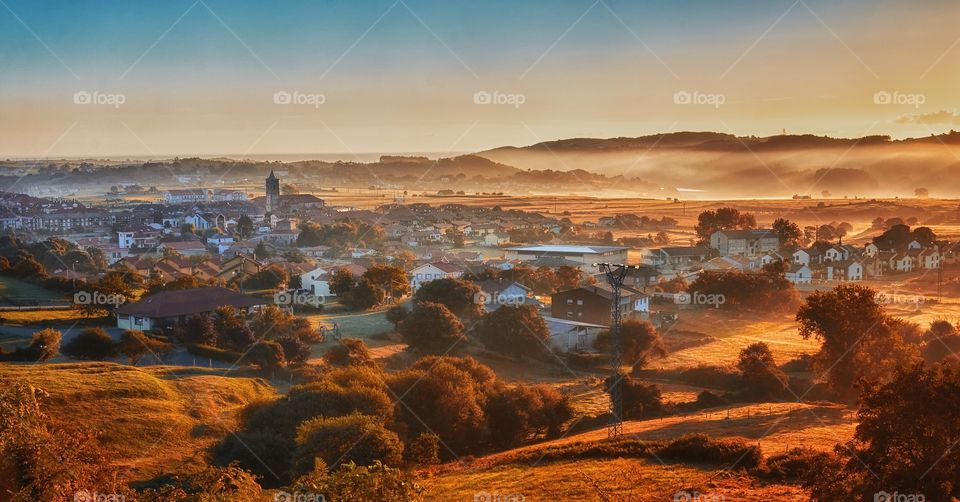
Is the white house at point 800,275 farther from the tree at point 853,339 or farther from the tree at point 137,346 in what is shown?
the tree at point 137,346

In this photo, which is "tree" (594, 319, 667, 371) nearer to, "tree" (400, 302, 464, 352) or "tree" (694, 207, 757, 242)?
"tree" (400, 302, 464, 352)

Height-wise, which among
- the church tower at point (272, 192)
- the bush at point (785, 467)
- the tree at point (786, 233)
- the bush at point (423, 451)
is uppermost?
the church tower at point (272, 192)

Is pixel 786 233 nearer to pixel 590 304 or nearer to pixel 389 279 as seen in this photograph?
pixel 590 304

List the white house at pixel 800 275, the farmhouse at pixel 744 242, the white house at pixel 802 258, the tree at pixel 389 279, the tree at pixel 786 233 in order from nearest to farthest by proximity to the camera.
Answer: the tree at pixel 389 279, the white house at pixel 800 275, the white house at pixel 802 258, the farmhouse at pixel 744 242, the tree at pixel 786 233

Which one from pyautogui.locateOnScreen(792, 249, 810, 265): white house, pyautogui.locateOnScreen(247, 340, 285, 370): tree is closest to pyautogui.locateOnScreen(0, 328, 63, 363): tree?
pyautogui.locateOnScreen(247, 340, 285, 370): tree

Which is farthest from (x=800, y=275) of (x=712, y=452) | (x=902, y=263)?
(x=712, y=452)

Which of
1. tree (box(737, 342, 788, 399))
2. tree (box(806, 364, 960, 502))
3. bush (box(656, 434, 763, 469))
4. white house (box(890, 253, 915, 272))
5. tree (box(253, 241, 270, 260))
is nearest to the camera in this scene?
tree (box(806, 364, 960, 502))

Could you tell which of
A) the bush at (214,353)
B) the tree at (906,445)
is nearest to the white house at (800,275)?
the bush at (214,353)
